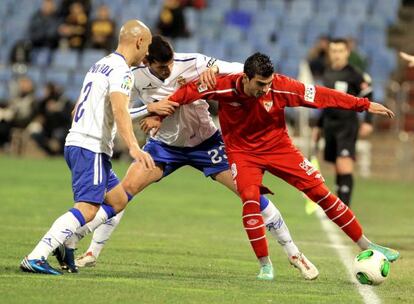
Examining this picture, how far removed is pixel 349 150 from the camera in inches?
615

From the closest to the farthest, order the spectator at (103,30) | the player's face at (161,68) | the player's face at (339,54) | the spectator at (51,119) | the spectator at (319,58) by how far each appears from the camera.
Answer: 1. the player's face at (161,68)
2. the player's face at (339,54)
3. the spectator at (319,58)
4. the spectator at (51,119)
5. the spectator at (103,30)

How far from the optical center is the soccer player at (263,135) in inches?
372

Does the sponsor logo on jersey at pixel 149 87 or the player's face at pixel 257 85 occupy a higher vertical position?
the player's face at pixel 257 85

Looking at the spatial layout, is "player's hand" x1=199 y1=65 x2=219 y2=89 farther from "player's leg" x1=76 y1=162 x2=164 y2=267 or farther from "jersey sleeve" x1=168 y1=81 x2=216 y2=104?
"player's leg" x1=76 y1=162 x2=164 y2=267

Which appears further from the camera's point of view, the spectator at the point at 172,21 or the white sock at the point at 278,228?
the spectator at the point at 172,21

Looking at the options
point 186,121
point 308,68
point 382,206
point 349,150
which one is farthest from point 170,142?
point 308,68

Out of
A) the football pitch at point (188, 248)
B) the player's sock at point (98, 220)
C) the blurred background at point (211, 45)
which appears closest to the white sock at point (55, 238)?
the football pitch at point (188, 248)

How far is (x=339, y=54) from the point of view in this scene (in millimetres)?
15469

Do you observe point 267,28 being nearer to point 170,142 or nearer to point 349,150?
point 349,150

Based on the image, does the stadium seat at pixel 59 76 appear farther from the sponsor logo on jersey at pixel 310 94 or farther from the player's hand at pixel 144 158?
the player's hand at pixel 144 158

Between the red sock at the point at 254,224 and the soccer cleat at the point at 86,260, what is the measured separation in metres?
1.45

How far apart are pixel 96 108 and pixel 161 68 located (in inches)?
50.0

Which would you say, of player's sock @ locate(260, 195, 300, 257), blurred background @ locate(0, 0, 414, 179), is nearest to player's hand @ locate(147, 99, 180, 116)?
player's sock @ locate(260, 195, 300, 257)

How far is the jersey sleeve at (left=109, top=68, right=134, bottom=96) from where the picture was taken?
8664mm
